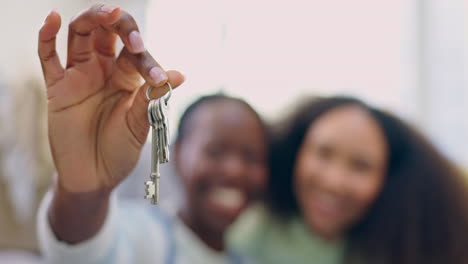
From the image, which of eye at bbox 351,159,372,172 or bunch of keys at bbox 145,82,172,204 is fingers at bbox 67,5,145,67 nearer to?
bunch of keys at bbox 145,82,172,204

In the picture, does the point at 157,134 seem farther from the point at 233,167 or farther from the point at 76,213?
the point at 233,167

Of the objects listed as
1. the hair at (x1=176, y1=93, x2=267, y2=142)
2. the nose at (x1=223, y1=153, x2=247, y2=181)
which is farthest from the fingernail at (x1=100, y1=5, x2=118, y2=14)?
the nose at (x1=223, y1=153, x2=247, y2=181)

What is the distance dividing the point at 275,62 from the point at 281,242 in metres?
0.26

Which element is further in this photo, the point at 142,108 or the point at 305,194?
the point at 305,194

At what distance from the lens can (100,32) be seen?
1.01 ft

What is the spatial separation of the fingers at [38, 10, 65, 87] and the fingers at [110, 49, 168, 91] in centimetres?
4

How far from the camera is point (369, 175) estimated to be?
66 centimetres

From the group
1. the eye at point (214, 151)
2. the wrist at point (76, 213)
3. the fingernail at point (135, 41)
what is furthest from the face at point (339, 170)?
the fingernail at point (135, 41)

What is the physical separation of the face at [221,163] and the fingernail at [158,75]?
13.2 inches

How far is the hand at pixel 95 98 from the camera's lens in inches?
11.0

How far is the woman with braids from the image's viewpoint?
0.65 m

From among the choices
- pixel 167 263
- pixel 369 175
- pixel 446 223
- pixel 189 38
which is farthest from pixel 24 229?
pixel 446 223

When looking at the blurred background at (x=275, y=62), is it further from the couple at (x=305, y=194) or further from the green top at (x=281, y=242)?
the green top at (x=281, y=242)

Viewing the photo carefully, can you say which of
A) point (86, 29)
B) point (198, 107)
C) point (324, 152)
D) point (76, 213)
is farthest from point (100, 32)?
point (324, 152)
